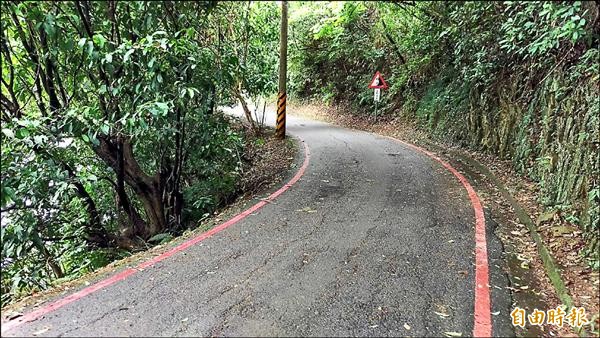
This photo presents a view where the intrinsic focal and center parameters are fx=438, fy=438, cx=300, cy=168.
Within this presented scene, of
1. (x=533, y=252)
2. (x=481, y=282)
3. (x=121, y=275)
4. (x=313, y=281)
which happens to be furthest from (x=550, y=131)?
(x=121, y=275)

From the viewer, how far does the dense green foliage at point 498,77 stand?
17.2ft

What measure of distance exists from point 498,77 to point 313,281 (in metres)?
7.90

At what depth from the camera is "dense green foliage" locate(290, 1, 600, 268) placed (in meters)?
5.24

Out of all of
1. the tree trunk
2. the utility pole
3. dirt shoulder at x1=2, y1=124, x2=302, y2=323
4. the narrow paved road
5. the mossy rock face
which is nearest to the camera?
the narrow paved road

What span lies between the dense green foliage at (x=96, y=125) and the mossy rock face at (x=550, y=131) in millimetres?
4449

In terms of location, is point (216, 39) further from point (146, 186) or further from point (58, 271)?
point (58, 271)

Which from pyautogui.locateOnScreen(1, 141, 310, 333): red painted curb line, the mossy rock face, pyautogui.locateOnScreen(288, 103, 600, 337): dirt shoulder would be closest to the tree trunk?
pyautogui.locateOnScreen(1, 141, 310, 333): red painted curb line

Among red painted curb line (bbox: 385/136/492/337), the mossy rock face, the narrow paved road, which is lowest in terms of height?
red painted curb line (bbox: 385/136/492/337)

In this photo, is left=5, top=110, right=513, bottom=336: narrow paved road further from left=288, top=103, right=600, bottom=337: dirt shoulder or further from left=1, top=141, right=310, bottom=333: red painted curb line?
left=288, top=103, right=600, bottom=337: dirt shoulder

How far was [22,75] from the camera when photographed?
5391mm

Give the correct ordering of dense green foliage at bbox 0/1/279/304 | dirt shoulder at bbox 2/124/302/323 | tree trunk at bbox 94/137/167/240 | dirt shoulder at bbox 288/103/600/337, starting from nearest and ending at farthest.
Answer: dirt shoulder at bbox 288/103/600/337
dirt shoulder at bbox 2/124/302/323
dense green foliage at bbox 0/1/279/304
tree trunk at bbox 94/137/167/240

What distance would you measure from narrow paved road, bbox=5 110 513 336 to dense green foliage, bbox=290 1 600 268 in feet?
4.45

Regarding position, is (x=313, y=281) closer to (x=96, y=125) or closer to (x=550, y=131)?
(x=96, y=125)

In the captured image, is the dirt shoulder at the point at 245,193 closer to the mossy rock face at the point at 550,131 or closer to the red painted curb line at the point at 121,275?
the red painted curb line at the point at 121,275
